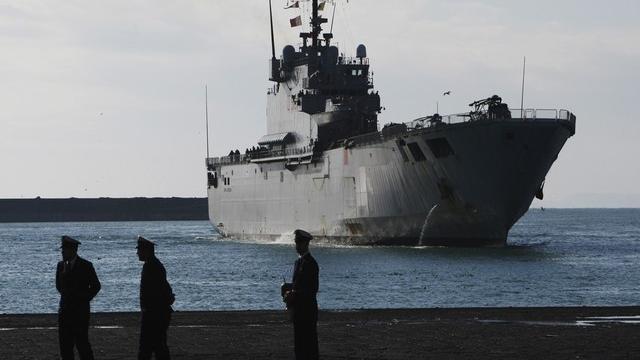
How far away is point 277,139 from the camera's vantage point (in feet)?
261

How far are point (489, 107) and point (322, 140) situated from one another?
1722 cm

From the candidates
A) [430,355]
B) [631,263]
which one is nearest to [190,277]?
[631,263]

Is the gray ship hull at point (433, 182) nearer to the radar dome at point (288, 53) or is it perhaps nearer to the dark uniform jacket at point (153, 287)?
the radar dome at point (288, 53)

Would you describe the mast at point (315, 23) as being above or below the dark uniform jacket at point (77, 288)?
above

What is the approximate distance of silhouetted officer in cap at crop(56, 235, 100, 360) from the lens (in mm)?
14719

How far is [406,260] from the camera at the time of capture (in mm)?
55656

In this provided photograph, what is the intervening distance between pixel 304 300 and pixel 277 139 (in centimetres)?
6492

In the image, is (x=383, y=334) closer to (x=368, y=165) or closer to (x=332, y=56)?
(x=368, y=165)

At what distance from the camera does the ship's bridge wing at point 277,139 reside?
78.3m

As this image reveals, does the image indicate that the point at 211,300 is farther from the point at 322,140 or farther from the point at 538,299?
the point at 322,140

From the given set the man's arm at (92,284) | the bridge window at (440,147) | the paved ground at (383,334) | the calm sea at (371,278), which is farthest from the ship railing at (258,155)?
the man's arm at (92,284)

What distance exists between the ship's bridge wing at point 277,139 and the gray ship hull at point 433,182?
14.0 ft

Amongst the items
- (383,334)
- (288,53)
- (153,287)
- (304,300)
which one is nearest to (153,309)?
(153,287)

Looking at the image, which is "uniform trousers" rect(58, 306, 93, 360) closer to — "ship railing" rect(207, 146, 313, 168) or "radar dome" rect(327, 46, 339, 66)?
"ship railing" rect(207, 146, 313, 168)
